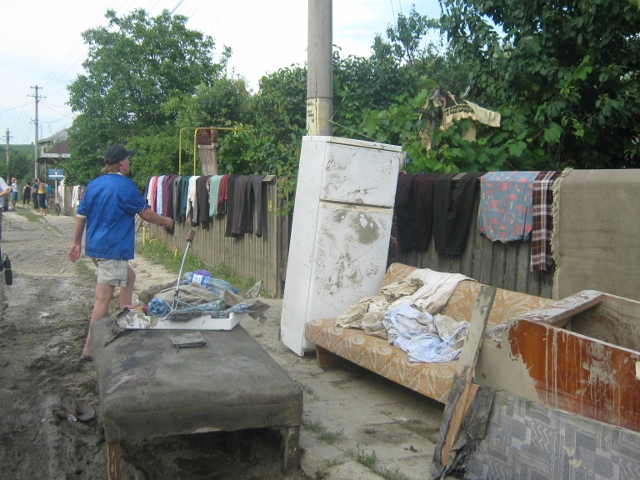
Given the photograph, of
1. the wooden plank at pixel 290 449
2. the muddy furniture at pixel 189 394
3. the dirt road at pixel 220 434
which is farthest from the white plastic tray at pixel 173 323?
the wooden plank at pixel 290 449

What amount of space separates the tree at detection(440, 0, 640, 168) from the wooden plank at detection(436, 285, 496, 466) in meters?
4.24

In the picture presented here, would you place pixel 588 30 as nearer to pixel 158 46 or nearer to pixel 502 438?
pixel 502 438

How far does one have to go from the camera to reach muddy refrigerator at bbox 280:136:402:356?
6461mm

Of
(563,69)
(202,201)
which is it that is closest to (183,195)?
(202,201)

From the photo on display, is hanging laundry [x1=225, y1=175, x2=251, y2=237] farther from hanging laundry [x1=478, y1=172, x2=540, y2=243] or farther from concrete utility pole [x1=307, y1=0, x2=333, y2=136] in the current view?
hanging laundry [x1=478, y1=172, x2=540, y2=243]

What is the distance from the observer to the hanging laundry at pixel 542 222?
554 cm

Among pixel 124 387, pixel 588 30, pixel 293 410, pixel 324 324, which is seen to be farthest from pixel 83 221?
pixel 588 30

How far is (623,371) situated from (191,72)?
31964 mm

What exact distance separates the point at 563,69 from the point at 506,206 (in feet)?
9.85

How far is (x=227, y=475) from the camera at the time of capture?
4.18m

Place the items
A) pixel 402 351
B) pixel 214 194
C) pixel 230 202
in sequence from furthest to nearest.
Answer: pixel 214 194 → pixel 230 202 → pixel 402 351

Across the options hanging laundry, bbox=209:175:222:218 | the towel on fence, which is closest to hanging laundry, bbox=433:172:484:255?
the towel on fence

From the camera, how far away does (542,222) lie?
18.3 feet

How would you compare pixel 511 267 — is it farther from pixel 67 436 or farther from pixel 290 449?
pixel 67 436
